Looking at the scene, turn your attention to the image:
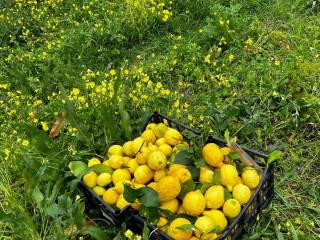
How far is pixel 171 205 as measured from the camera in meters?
2.23

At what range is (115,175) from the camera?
2.46 meters

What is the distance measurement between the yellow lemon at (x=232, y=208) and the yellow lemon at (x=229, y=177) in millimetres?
119

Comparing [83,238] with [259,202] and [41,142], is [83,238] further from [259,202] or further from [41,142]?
[259,202]

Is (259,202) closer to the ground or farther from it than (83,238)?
farther from it

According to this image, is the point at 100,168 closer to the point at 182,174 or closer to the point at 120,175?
the point at 120,175

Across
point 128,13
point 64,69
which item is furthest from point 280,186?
point 128,13

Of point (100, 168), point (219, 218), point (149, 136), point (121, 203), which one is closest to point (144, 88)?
point (149, 136)

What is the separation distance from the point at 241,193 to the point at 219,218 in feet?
0.63

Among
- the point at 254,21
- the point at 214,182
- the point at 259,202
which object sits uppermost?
the point at 254,21

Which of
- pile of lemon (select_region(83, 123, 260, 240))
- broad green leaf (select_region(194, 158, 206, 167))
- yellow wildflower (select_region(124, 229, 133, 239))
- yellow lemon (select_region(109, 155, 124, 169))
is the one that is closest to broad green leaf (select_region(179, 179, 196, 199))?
pile of lemon (select_region(83, 123, 260, 240))

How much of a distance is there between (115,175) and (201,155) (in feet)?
1.69

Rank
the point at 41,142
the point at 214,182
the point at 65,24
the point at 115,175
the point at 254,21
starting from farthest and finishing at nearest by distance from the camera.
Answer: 1. the point at 65,24
2. the point at 254,21
3. the point at 41,142
4. the point at 115,175
5. the point at 214,182

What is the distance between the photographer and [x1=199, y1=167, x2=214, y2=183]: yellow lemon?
2352 millimetres

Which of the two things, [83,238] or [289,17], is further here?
[289,17]
